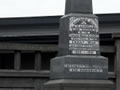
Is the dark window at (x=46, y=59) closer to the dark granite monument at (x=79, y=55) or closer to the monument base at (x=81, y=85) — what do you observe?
the dark granite monument at (x=79, y=55)

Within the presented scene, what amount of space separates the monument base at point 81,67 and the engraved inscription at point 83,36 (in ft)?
0.75

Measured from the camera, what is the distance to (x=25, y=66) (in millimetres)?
30172

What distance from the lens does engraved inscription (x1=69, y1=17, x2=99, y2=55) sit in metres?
13.5

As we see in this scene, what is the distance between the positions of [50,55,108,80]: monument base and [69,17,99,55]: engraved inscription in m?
0.23

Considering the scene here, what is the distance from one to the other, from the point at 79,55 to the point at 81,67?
39 centimetres

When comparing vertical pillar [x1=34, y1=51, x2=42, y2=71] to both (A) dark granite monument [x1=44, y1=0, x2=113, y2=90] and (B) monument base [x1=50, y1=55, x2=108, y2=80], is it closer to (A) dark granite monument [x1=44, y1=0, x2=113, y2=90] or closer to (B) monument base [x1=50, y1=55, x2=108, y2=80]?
(A) dark granite monument [x1=44, y1=0, x2=113, y2=90]

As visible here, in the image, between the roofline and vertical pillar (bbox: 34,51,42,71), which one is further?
the roofline

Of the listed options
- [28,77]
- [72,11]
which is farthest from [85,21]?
[28,77]

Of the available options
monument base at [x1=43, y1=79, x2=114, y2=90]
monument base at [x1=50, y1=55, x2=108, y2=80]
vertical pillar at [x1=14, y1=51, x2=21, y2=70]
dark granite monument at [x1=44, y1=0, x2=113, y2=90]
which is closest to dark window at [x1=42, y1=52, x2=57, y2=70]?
vertical pillar at [x1=14, y1=51, x2=21, y2=70]

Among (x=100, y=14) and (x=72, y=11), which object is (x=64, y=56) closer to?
(x=72, y=11)

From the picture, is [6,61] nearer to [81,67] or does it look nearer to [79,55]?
[79,55]

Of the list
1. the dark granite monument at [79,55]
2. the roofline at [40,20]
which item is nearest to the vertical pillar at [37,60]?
the roofline at [40,20]

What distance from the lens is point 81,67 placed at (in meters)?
13.3

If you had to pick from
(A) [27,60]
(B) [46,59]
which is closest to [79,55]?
(B) [46,59]
